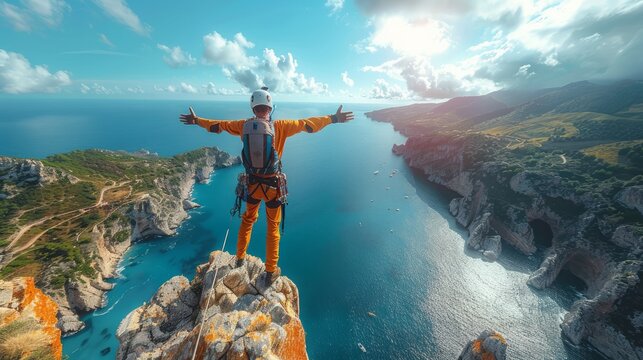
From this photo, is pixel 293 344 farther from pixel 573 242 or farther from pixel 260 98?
pixel 573 242

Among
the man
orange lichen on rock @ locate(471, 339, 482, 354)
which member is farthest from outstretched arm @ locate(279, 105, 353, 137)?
orange lichen on rock @ locate(471, 339, 482, 354)

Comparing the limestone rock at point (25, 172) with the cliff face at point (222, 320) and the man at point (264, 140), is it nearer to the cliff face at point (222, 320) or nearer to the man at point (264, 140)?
the cliff face at point (222, 320)

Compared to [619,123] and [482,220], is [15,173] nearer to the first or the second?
[482,220]

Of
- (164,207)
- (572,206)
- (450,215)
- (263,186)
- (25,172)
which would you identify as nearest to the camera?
(263,186)

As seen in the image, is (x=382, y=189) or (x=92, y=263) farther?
(x=382, y=189)

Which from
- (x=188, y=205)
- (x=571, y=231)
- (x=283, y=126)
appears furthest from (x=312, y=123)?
(x=188, y=205)

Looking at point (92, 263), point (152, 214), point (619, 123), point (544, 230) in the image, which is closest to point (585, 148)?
point (619, 123)
